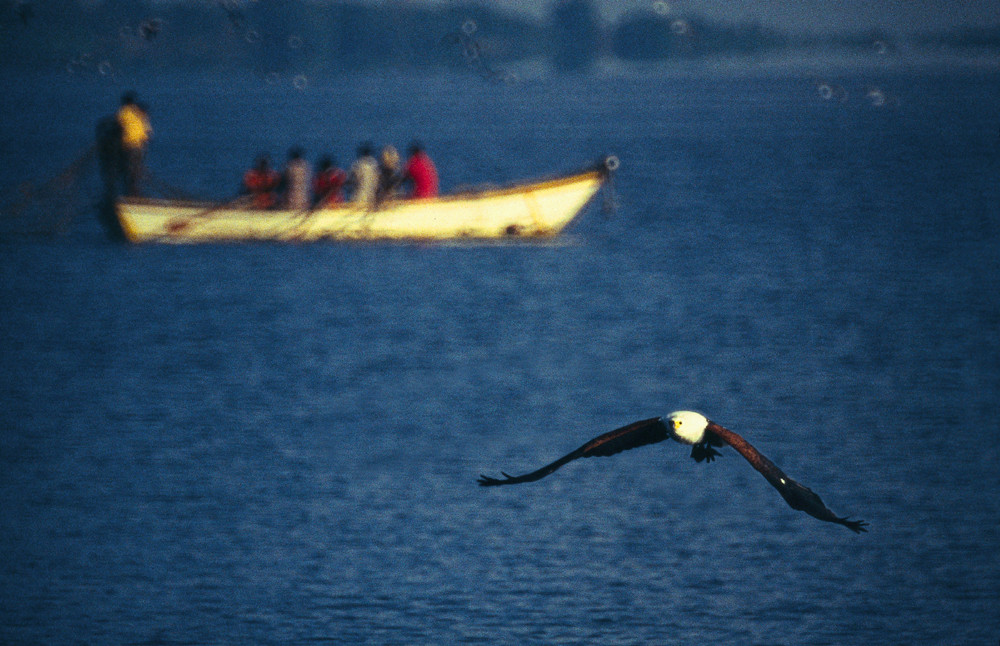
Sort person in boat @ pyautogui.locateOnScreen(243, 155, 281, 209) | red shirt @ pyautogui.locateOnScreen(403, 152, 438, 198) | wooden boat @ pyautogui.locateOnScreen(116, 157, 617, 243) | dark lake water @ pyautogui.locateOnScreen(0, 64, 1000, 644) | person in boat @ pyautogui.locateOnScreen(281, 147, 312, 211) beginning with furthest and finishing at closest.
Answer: wooden boat @ pyautogui.locateOnScreen(116, 157, 617, 243)
person in boat @ pyautogui.locateOnScreen(243, 155, 281, 209)
red shirt @ pyautogui.locateOnScreen(403, 152, 438, 198)
person in boat @ pyautogui.locateOnScreen(281, 147, 312, 211)
dark lake water @ pyautogui.locateOnScreen(0, 64, 1000, 644)

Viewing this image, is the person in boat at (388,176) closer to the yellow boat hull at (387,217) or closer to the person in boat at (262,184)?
the yellow boat hull at (387,217)

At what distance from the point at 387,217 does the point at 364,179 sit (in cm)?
211

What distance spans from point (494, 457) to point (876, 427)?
5805 millimetres

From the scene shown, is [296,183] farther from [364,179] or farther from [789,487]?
[789,487]

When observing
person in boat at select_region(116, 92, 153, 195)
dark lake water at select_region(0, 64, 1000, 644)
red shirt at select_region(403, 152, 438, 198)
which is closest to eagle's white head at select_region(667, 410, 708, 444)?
dark lake water at select_region(0, 64, 1000, 644)

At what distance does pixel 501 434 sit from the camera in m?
22.5

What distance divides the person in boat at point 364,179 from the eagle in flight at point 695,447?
20988 millimetres

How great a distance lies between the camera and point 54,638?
1491 cm

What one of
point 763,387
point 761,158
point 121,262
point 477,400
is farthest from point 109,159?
point 761,158

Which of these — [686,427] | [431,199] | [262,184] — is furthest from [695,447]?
[262,184]

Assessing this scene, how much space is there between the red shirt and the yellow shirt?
5892 millimetres

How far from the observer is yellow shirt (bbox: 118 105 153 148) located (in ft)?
110

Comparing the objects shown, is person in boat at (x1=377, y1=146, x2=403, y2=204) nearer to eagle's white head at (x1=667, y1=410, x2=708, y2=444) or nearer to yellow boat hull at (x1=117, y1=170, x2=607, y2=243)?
yellow boat hull at (x1=117, y1=170, x2=607, y2=243)

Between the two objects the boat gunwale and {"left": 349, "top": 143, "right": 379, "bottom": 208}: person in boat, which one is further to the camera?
the boat gunwale
